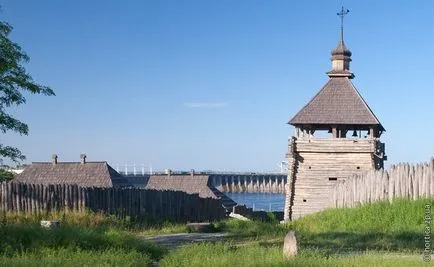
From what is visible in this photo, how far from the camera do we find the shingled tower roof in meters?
34.7

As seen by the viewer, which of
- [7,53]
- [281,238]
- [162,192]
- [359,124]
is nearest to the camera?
[281,238]

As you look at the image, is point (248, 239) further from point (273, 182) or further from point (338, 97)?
point (273, 182)

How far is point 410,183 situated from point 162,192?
9422mm

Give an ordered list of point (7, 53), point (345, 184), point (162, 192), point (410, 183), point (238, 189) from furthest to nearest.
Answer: point (238, 189) → point (162, 192) → point (345, 184) → point (410, 183) → point (7, 53)

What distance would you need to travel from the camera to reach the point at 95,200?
858 inches

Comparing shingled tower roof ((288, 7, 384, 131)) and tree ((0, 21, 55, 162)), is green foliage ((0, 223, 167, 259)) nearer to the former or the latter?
tree ((0, 21, 55, 162))

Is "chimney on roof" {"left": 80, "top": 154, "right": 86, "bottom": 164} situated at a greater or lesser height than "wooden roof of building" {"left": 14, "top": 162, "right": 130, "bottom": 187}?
greater

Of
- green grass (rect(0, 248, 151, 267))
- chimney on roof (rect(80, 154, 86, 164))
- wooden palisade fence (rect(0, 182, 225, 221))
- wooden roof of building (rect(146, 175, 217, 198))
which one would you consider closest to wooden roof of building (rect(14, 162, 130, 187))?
chimney on roof (rect(80, 154, 86, 164))

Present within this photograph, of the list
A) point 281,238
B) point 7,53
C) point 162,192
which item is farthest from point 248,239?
point 162,192

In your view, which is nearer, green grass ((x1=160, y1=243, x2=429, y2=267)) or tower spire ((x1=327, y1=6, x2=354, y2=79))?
green grass ((x1=160, y1=243, x2=429, y2=267))

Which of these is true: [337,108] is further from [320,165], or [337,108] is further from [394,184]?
[394,184]

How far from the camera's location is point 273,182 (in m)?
159

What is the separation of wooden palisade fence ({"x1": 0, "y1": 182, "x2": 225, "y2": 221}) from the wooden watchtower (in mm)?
9356

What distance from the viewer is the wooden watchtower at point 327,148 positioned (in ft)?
109
